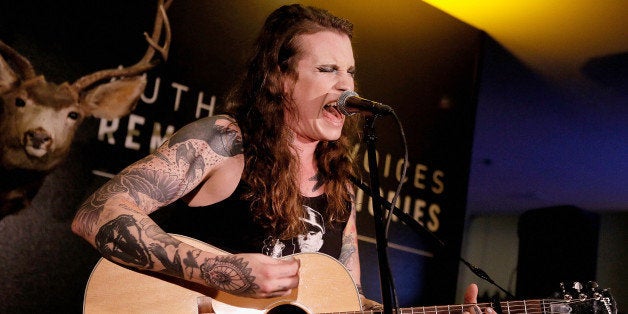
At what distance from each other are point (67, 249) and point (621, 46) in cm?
459

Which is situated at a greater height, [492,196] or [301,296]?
[492,196]

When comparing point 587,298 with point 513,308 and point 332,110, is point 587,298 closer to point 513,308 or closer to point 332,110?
point 513,308

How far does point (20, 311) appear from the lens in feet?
9.59

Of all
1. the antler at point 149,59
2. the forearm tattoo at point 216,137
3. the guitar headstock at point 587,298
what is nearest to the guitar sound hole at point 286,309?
the forearm tattoo at point 216,137

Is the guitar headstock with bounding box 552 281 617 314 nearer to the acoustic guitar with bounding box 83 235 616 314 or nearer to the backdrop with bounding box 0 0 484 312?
the acoustic guitar with bounding box 83 235 616 314

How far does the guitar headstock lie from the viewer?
6.82 ft

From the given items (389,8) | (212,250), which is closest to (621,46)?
(389,8)

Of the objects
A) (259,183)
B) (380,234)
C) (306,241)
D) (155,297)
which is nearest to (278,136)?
(259,183)

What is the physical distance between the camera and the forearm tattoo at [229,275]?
1915mm

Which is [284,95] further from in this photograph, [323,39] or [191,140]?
[191,140]

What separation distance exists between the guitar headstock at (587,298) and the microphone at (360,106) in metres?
0.93

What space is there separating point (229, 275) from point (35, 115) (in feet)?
5.39

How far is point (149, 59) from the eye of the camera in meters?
3.34

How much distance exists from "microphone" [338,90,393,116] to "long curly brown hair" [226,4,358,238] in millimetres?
627
